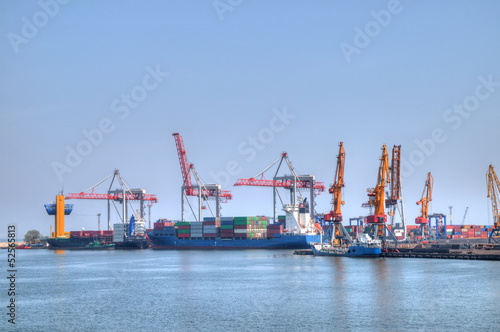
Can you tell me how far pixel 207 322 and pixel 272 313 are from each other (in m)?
4.91

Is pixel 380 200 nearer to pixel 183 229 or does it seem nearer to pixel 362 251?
pixel 362 251

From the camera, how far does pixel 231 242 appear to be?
13075cm

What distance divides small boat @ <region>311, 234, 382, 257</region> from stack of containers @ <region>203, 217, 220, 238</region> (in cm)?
4053

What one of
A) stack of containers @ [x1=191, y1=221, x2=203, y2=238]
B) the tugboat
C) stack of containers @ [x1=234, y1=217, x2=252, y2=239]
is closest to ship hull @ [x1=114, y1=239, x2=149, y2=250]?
the tugboat

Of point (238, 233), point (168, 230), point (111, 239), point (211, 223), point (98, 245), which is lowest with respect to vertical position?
point (98, 245)

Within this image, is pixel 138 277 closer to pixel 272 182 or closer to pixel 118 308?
pixel 118 308

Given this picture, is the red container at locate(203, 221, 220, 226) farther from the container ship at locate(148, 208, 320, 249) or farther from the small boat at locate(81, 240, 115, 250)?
the small boat at locate(81, 240, 115, 250)

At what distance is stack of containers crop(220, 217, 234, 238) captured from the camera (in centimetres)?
13075

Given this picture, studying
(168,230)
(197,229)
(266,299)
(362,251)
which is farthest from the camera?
(168,230)

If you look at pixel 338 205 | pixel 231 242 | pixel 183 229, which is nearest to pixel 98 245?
pixel 183 229

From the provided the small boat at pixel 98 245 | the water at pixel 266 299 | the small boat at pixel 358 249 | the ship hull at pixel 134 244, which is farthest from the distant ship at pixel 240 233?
the water at pixel 266 299

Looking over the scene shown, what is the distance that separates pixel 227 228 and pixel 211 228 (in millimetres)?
3907

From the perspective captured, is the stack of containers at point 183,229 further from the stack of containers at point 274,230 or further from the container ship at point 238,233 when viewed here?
the stack of containers at point 274,230

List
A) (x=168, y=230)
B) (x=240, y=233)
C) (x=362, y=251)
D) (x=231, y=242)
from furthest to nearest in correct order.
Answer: (x=168, y=230) → (x=231, y=242) → (x=240, y=233) → (x=362, y=251)
